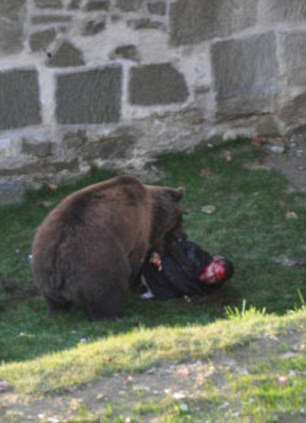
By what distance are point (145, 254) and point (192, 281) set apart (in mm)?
432

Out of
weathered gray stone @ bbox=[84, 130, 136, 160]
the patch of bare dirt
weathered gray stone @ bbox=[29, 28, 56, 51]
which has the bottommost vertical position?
the patch of bare dirt

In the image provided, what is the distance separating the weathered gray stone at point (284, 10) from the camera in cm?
1125

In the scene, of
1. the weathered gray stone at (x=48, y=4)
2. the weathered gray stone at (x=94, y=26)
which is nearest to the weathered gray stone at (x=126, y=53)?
the weathered gray stone at (x=94, y=26)

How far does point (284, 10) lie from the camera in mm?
11320

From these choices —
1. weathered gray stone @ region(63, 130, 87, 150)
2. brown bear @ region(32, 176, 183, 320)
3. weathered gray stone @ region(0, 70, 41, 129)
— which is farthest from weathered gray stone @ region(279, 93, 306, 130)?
brown bear @ region(32, 176, 183, 320)

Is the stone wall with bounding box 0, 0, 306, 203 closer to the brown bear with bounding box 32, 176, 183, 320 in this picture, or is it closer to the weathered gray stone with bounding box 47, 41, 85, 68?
the weathered gray stone with bounding box 47, 41, 85, 68

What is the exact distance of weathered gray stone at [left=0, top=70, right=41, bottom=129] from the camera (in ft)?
34.5

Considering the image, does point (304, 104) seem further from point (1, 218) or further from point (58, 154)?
point (1, 218)

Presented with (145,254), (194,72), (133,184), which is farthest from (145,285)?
(194,72)

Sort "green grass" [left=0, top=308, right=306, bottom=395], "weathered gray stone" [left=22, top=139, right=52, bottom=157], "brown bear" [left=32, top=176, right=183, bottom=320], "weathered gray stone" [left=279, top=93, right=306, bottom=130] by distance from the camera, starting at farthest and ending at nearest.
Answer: "weathered gray stone" [left=279, top=93, right=306, bottom=130] < "weathered gray stone" [left=22, top=139, right=52, bottom=157] < "brown bear" [left=32, top=176, right=183, bottom=320] < "green grass" [left=0, top=308, right=306, bottom=395]

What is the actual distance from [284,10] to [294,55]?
453 millimetres

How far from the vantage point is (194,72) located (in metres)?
11.1

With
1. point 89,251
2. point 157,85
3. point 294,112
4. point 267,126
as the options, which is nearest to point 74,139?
point 157,85

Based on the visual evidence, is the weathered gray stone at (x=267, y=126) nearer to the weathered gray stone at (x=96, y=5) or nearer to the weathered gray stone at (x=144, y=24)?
the weathered gray stone at (x=144, y=24)
